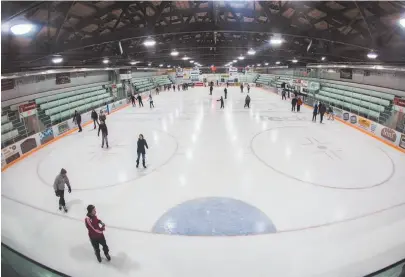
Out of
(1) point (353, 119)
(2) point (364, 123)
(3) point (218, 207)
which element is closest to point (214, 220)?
(3) point (218, 207)

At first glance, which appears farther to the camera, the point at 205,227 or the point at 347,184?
the point at 347,184

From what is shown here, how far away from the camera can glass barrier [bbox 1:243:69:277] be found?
151 inches

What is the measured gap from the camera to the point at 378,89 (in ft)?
61.0

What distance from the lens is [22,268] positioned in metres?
3.95

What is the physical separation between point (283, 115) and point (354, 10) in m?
11.6

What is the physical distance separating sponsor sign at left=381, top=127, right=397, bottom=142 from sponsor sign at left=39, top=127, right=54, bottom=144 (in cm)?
1839

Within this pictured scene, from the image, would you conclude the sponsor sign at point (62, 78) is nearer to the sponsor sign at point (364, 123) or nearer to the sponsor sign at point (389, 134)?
Result: the sponsor sign at point (364, 123)

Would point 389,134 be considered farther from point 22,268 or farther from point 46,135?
point 46,135

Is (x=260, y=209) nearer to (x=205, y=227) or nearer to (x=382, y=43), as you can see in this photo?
(x=205, y=227)

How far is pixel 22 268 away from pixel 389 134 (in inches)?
619

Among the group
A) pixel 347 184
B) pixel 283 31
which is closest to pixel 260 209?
pixel 347 184

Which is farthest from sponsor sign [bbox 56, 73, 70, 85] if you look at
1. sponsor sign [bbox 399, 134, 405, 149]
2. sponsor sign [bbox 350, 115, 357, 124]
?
sponsor sign [bbox 399, 134, 405, 149]

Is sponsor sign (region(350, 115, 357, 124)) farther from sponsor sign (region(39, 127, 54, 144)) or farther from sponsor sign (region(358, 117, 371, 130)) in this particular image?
sponsor sign (region(39, 127, 54, 144))

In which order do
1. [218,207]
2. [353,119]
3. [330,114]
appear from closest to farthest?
[218,207] < [353,119] < [330,114]
